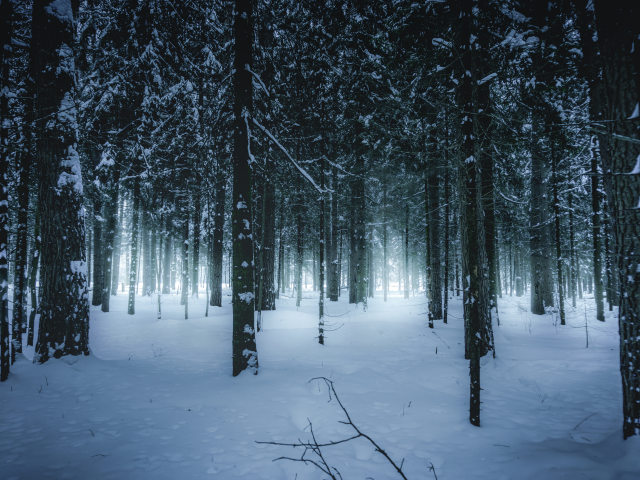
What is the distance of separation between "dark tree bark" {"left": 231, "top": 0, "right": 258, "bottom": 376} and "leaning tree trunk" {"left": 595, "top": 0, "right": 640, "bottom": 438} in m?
6.34

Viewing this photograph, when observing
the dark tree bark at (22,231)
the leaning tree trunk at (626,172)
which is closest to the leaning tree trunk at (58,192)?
the dark tree bark at (22,231)

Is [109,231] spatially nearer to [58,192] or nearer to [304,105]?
[58,192]

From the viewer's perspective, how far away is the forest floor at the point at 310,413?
11.0 ft

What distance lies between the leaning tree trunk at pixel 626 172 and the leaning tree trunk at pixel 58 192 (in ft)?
33.1

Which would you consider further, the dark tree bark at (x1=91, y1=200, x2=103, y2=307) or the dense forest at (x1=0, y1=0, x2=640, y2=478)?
the dark tree bark at (x1=91, y1=200, x2=103, y2=307)

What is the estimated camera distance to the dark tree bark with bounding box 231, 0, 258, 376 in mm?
6543

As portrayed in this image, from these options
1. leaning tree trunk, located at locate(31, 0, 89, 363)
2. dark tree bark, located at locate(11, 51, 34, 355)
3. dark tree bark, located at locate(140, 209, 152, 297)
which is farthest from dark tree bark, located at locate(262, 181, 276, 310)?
dark tree bark, located at locate(11, 51, 34, 355)

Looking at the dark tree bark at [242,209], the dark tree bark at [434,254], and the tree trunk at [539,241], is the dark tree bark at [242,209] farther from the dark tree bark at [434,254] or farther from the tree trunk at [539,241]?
the tree trunk at [539,241]

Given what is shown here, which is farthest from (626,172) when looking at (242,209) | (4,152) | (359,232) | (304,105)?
(359,232)

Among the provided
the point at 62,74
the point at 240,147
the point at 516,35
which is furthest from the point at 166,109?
the point at 516,35

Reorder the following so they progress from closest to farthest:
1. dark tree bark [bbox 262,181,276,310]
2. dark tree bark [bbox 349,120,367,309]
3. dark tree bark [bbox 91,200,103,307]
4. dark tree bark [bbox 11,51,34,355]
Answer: dark tree bark [bbox 11,51,34,355]
dark tree bark [bbox 91,200,103,307]
dark tree bark [bbox 262,181,276,310]
dark tree bark [bbox 349,120,367,309]

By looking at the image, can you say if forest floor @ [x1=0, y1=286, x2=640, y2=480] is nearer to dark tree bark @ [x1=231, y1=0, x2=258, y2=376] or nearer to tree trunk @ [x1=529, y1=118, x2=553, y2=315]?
dark tree bark @ [x1=231, y1=0, x2=258, y2=376]

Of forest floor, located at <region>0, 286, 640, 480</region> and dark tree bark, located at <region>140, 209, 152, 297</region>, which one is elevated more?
dark tree bark, located at <region>140, 209, 152, 297</region>

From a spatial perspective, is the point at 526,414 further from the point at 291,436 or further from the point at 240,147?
the point at 240,147
